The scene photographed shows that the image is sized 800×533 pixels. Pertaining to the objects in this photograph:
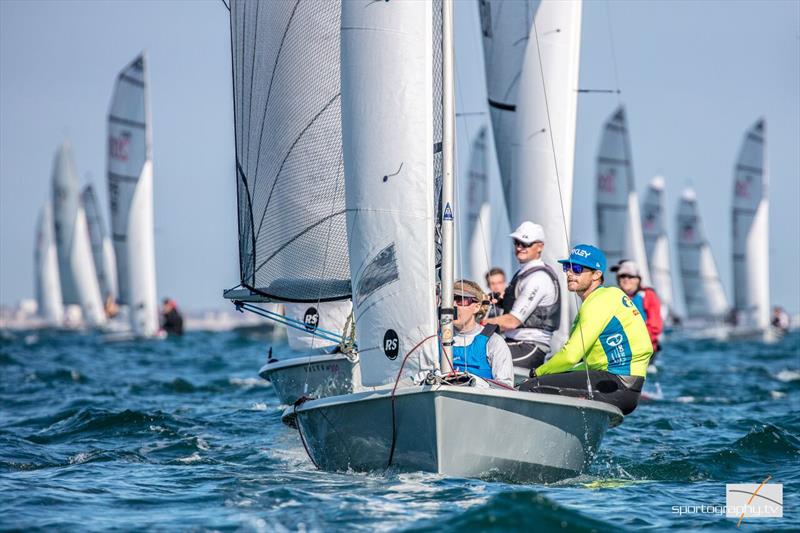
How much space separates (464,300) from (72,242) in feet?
151

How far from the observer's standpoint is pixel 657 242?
4819 cm

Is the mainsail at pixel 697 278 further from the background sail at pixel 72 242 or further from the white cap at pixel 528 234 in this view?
the white cap at pixel 528 234

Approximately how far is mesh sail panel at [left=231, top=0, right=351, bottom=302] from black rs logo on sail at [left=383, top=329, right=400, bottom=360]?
1.89 meters

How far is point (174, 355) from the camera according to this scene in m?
26.3

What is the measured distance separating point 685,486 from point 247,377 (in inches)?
449

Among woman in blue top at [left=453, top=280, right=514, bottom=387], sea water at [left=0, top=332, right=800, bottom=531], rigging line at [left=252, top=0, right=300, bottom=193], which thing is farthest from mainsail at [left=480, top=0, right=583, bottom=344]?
woman in blue top at [left=453, top=280, right=514, bottom=387]

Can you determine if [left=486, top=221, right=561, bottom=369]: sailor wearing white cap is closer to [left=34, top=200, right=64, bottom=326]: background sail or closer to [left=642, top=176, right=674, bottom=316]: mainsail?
[left=642, top=176, right=674, bottom=316]: mainsail

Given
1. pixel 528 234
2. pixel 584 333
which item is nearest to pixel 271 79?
pixel 528 234

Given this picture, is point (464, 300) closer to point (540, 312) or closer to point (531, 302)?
point (531, 302)

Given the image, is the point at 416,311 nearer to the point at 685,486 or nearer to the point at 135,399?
the point at 685,486

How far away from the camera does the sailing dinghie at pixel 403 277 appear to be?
6809mm

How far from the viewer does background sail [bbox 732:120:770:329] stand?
1677 inches

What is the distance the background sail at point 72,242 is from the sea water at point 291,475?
119ft

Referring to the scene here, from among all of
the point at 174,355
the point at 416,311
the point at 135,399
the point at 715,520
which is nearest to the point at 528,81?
the point at 135,399
